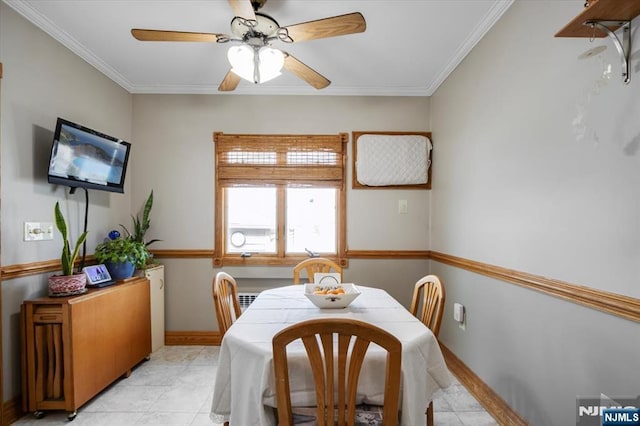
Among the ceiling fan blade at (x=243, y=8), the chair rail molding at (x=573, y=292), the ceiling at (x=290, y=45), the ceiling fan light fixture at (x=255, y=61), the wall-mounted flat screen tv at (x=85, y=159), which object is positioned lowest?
the chair rail molding at (x=573, y=292)

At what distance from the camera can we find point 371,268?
3330mm

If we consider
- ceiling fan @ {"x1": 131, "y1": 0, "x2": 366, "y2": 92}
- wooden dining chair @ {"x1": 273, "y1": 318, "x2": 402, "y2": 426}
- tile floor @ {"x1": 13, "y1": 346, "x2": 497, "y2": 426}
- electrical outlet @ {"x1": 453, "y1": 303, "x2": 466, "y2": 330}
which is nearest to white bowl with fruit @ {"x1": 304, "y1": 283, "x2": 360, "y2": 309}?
wooden dining chair @ {"x1": 273, "y1": 318, "x2": 402, "y2": 426}

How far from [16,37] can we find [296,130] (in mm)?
2153

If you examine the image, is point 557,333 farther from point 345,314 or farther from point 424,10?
point 424,10

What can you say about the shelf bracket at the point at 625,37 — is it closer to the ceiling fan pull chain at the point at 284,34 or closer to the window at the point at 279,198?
the ceiling fan pull chain at the point at 284,34

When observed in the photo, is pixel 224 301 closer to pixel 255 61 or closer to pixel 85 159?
pixel 255 61

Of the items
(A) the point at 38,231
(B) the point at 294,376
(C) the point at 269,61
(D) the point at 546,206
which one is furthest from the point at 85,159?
(D) the point at 546,206

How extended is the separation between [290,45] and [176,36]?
0.95 meters

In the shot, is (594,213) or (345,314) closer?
(594,213)

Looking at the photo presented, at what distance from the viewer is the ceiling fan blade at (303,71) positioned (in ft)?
6.84

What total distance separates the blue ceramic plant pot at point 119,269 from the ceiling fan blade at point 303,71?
2050 mm

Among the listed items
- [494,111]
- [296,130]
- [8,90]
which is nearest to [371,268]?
[296,130]

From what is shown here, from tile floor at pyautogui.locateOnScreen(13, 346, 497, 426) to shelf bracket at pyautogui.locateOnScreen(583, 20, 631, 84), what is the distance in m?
1.81

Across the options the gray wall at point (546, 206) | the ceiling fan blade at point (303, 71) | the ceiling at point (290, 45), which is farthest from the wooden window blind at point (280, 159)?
the gray wall at point (546, 206)
